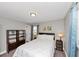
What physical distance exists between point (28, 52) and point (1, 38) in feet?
6.81

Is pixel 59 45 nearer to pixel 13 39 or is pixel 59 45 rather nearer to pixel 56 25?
pixel 56 25

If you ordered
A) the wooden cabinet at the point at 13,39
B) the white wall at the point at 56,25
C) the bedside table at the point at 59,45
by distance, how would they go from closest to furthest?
the wooden cabinet at the point at 13,39
the bedside table at the point at 59,45
the white wall at the point at 56,25

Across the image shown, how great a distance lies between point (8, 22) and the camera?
14.2ft

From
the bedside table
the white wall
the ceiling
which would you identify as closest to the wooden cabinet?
the ceiling

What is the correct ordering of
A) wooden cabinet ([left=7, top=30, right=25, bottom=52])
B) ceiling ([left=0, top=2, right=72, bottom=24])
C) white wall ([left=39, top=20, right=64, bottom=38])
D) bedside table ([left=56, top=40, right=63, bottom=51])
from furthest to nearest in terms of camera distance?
white wall ([left=39, top=20, right=64, bottom=38])
bedside table ([left=56, top=40, right=63, bottom=51])
wooden cabinet ([left=7, top=30, right=25, bottom=52])
ceiling ([left=0, top=2, right=72, bottom=24])

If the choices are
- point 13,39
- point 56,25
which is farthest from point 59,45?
point 13,39

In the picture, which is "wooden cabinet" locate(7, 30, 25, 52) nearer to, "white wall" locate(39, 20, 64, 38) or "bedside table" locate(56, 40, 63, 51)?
"white wall" locate(39, 20, 64, 38)

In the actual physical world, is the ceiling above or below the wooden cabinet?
above

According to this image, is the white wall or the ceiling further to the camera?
the white wall

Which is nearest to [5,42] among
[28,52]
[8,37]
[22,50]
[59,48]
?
[8,37]

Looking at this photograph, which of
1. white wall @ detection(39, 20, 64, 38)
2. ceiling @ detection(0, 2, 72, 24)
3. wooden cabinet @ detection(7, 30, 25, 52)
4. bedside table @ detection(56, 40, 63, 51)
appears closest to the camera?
ceiling @ detection(0, 2, 72, 24)

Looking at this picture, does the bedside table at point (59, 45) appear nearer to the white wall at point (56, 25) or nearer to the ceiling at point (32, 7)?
the white wall at point (56, 25)

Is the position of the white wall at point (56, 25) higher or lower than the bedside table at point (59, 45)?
higher

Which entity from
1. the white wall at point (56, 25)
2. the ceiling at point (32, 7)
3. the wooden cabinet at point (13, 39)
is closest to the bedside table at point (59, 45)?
the white wall at point (56, 25)
